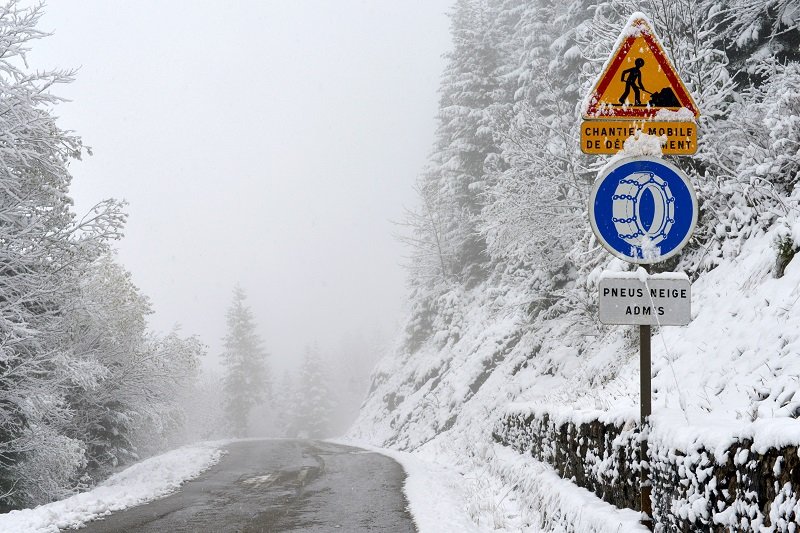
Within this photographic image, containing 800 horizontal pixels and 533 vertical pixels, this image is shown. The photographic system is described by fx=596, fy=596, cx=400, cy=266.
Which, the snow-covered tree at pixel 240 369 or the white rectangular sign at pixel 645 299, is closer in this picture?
the white rectangular sign at pixel 645 299

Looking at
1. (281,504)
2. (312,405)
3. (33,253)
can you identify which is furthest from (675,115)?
(312,405)

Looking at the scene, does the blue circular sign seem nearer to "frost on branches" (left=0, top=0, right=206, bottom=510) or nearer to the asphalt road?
the asphalt road

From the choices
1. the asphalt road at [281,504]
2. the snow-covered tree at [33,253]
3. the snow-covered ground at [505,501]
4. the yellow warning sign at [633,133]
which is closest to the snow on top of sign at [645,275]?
the yellow warning sign at [633,133]

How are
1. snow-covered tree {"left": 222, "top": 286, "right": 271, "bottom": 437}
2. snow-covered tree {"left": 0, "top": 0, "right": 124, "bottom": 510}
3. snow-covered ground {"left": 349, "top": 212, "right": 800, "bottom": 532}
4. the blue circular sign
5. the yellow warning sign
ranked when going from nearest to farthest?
1. snow-covered ground {"left": 349, "top": 212, "right": 800, "bottom": 532}
2. the blue circular sign
3. the yellow warning sign
4. snow-covered tree {"left": 0, "top": 0, "right": 124, "bottom": 510}
5. snow-covered tree {"left": 222, "top": 286, "right": 271, "bottom": 437}

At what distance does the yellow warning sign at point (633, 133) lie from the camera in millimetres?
4961

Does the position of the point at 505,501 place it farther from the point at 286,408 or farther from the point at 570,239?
the point at 286,408

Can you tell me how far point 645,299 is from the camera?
182 inches

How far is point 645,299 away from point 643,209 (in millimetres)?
699

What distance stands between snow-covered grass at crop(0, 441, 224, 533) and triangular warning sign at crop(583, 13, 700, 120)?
8.08 meters

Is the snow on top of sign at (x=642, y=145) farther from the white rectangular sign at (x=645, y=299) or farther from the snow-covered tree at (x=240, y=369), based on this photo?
the snow-covered tree at (x=240, y=369)

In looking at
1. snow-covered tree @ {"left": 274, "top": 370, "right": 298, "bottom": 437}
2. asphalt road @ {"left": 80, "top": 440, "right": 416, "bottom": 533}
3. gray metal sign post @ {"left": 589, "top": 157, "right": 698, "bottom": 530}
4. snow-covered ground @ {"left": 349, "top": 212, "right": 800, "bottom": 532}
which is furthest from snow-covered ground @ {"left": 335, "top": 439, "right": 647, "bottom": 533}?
snow-covered tree @ {"left": 274, "top": 370, "right": 298, "bottom": 437}

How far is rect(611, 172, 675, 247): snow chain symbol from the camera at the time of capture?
4586mm

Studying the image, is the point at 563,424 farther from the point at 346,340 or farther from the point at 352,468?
the point at 346,340

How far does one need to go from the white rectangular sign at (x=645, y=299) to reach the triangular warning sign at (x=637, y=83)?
141 centimetres
